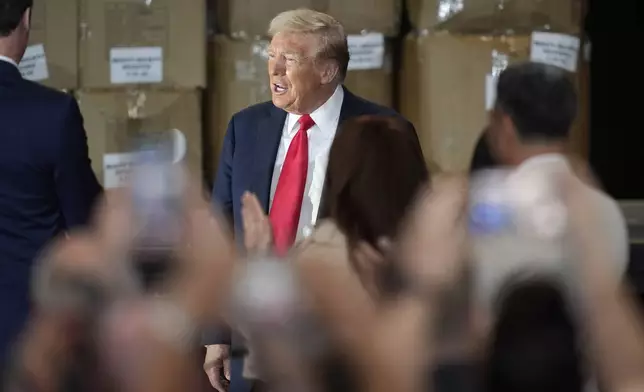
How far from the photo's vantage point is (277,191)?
1.10 m

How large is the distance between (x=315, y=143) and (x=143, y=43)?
0.73 m

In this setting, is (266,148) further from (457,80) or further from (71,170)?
(457,80)

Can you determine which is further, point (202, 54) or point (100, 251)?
point (202, 54)

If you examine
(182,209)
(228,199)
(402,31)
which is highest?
(402,31)

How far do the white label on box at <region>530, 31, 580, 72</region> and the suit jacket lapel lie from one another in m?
0.72

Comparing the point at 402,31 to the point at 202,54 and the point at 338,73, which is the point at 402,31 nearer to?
the point at 202,54

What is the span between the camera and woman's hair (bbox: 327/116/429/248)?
0.62m

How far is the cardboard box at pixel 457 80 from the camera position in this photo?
1.74 m

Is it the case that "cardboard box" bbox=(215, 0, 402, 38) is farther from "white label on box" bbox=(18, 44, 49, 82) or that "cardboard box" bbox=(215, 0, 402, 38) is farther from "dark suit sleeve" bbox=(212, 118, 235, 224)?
"dark suit sleeve" bbox=(212, 118, 235, 224)

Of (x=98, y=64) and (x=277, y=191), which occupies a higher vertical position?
(x=98, y=64)

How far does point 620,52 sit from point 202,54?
1136 mm

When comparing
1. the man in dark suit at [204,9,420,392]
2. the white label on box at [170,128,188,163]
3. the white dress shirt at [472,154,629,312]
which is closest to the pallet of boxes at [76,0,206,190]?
the man in dark suit at [204,9,420,392]

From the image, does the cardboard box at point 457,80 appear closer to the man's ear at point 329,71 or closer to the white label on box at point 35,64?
the man's ear at point 329,71

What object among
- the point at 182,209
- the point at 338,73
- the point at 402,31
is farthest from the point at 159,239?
the point at 402,31
